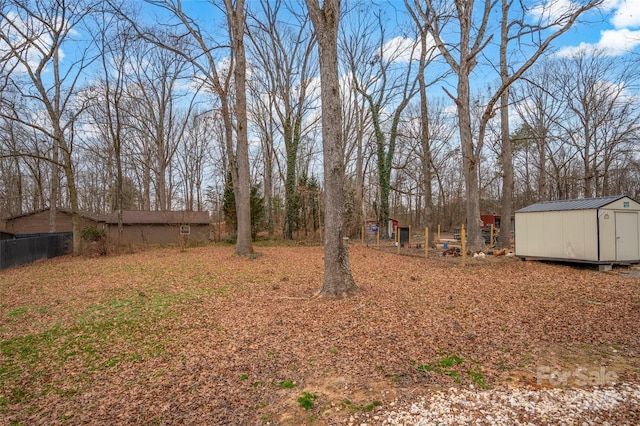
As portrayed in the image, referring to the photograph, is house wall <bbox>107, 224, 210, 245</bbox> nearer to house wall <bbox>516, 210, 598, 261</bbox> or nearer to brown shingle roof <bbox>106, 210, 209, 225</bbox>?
brown shingle roof <bbox>106, 210, 209, 225</bbox>

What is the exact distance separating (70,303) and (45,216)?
2196 centimetres

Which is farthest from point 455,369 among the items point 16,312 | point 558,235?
point 558,235

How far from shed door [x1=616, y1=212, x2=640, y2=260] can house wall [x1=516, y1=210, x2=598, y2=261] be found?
0.74 metres

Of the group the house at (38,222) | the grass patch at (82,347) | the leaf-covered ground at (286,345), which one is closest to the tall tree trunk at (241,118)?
→ the leaf-covered ground at (286,345)

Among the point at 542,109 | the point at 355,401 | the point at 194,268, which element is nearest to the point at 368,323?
the point at 355,401

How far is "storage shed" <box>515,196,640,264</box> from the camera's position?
8844 mm

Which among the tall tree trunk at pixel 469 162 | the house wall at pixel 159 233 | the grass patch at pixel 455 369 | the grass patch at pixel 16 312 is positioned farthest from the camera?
the house wall at pixel 159 233

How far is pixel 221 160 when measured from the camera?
30094 mm

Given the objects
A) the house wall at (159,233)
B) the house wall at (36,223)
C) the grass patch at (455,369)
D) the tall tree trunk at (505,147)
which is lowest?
the grass patch at (455,369)

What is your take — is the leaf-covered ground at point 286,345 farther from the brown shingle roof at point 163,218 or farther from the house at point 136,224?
the house at point 136,224

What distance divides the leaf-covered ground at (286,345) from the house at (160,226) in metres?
15.9

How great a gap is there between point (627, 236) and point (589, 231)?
117cm

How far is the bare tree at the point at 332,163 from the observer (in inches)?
240

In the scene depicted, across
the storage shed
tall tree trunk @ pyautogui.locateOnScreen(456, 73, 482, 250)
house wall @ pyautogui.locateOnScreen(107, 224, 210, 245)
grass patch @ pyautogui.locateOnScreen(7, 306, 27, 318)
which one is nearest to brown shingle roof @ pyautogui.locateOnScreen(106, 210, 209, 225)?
house wall @ pyautogui.locateOnScreen(107, 224, 210, 245)
